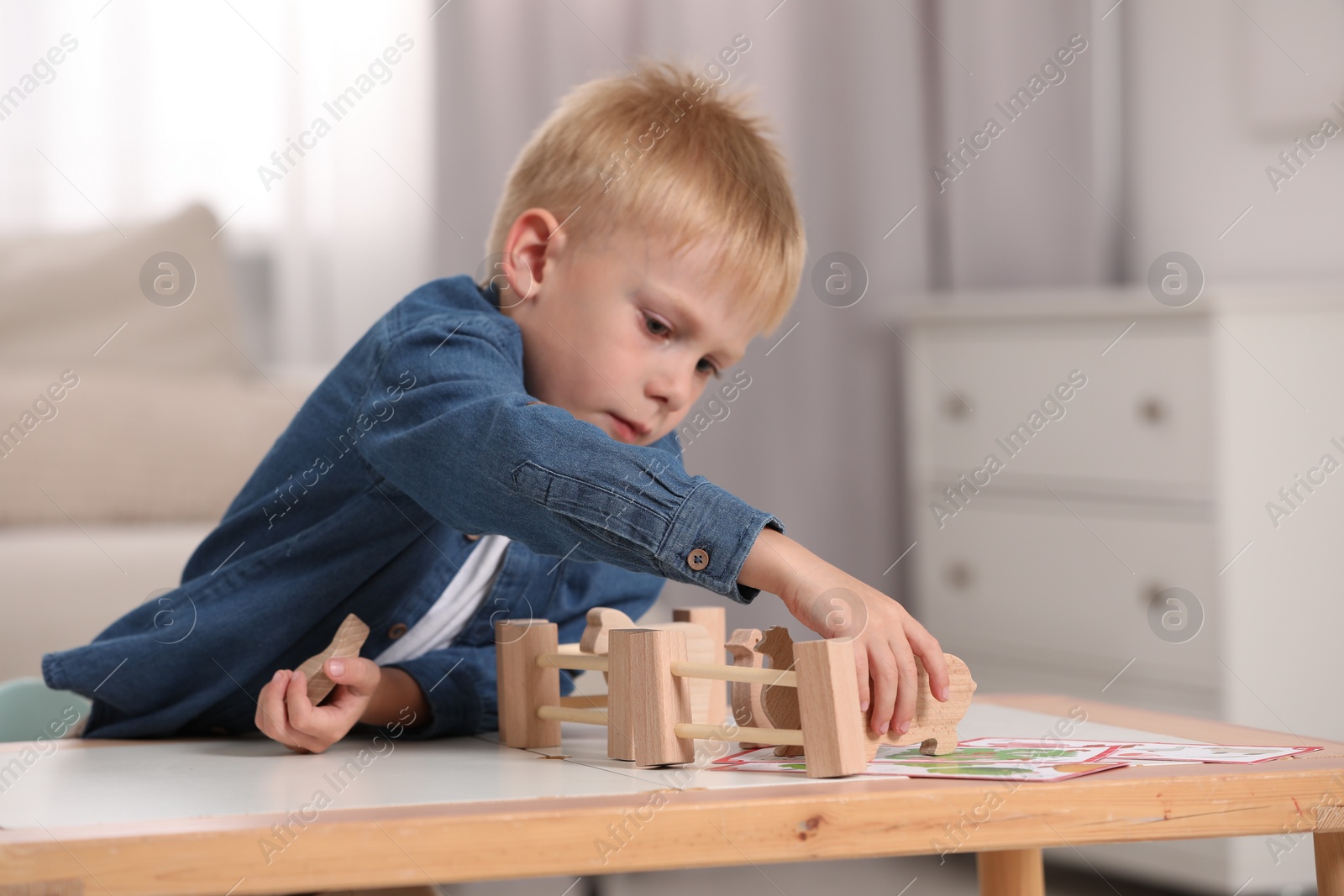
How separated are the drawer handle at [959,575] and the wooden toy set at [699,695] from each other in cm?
136

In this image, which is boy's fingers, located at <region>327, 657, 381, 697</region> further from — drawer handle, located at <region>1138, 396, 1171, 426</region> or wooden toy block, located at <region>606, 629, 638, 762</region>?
drawer handle, located at <region>1138, 396, 1171, 426</region>

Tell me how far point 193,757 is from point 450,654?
0.67 ft

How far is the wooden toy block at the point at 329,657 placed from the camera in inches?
29.9

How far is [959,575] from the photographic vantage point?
2.10m

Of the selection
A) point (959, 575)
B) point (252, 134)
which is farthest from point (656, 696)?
point (252, 134)

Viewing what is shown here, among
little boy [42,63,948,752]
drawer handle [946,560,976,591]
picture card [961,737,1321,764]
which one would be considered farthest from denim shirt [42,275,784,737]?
drawer handle [946,560,976,591]

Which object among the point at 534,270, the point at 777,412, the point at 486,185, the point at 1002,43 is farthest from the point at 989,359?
the point at 534,270

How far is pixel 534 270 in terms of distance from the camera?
0.95m

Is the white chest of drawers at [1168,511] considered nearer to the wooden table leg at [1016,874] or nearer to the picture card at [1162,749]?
the wooden table leg at [1016,874]

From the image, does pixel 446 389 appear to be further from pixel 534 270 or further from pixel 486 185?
pixel 486 185

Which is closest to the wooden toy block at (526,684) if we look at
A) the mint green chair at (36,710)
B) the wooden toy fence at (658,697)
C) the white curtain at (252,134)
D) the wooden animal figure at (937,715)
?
the wooden toy fence at (658,697)

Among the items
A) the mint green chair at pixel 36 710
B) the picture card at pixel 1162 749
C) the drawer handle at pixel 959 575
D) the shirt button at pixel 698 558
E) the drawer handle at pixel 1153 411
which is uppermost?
the drawer handle at pixel 1153 411

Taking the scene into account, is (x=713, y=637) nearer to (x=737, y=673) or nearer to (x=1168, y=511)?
(x=737, y=673)

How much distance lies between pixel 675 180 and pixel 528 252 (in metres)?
0.13
